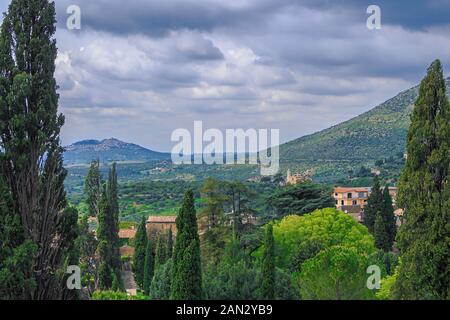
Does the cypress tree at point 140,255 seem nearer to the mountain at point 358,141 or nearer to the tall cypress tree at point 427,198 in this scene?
the tall cypress tree at point 427,198

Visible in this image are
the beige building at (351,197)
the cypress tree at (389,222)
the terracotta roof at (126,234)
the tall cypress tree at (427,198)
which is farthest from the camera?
the beige building at (351,197)

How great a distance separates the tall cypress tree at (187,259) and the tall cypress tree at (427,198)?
551 cm

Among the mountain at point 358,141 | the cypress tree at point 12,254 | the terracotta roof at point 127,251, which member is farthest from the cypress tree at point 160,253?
the mountain at point 358,141

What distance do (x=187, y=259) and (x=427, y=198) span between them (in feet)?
21.9

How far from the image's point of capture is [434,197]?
14.1 meters

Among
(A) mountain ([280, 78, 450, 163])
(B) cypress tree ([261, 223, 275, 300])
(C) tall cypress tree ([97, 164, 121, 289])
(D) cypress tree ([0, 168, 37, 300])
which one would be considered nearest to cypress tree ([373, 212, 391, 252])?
(C) tall cypress tree ([97, 164, 121, 289])

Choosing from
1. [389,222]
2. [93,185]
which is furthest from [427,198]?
[93,185]

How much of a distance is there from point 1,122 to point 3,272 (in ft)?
11.2

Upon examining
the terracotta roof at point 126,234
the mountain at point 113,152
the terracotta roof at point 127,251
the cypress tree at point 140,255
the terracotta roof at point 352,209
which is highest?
the mountain at point 113,152

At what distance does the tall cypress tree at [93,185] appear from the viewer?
34.0 metres

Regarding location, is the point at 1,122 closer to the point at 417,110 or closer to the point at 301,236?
the point at 417,110

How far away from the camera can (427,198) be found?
47.2 feet

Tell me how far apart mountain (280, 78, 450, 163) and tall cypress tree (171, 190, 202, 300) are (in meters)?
66.0
